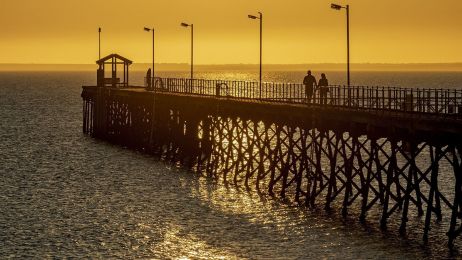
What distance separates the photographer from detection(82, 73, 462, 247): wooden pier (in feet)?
128

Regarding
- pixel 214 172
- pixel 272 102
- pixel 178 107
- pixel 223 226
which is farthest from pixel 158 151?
pixel 223 226

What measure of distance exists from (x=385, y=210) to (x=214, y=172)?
66.2 feet

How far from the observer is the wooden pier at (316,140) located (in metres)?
39.1

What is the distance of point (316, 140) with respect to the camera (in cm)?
4922

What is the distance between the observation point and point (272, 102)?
51.5 m

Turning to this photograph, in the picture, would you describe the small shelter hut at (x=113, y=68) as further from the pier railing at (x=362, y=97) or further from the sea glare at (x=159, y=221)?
the sea glare at (x=159, y=221)

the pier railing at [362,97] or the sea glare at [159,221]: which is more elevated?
the pier railing at [362,97]

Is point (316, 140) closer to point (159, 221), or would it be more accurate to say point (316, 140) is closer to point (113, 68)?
point (159, 221)

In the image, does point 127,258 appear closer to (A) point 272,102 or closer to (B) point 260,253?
(B) point 260,253

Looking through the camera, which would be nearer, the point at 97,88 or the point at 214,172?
the point at 214,172

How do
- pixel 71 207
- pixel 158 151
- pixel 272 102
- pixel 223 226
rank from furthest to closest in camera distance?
pixel 158 151
pixel 272 102
pixel 71 207
pixel 223 226

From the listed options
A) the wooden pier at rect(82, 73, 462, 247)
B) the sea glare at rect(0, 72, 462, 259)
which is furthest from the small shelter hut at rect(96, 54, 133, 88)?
the sea glare at rect(0, 72, 462, 259)

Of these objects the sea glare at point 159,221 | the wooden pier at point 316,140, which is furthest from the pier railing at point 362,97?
the sea glare at point 159,221

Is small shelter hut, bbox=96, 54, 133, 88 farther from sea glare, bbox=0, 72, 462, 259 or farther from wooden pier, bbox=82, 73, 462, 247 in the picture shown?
sea glare, bbox=0, 72, 462, 259
